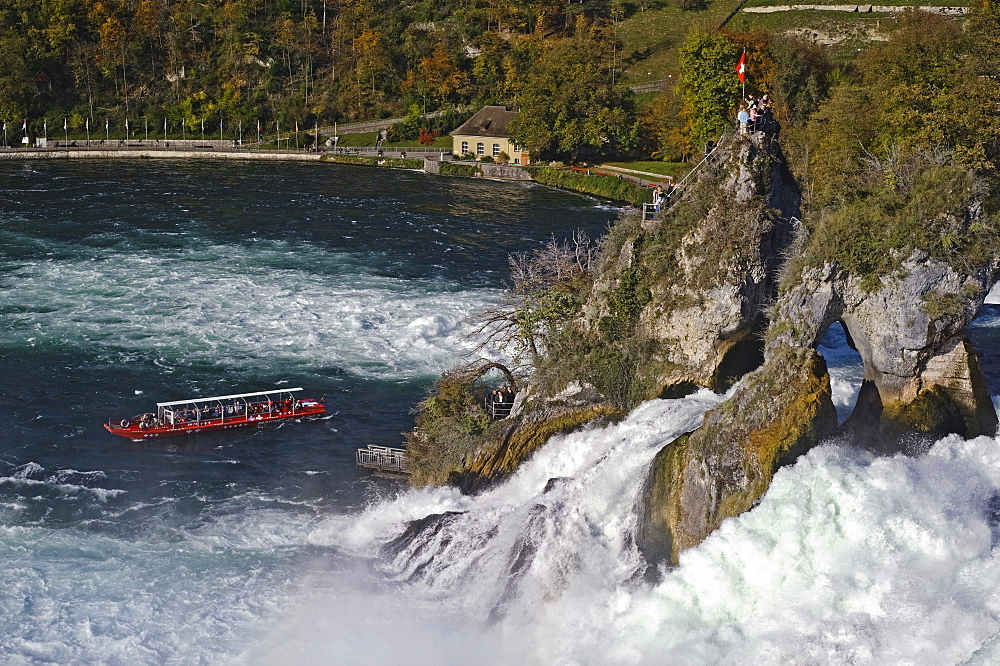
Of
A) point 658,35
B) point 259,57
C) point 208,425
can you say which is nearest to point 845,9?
point 658,35

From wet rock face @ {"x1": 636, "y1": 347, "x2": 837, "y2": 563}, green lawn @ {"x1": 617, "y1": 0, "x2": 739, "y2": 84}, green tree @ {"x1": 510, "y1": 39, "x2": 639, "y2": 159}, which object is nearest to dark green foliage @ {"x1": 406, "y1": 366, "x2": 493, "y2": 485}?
wet rock face @ {"x1": 636, "y1": 347, "x2": 837, "y2": 563}

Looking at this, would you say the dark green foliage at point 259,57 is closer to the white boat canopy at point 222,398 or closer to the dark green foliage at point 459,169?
the dark green foliage at point 459,169

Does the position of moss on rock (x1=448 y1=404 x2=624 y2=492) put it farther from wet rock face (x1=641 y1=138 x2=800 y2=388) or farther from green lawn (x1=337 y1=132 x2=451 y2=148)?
→ green lawn (x1=337 y1=132 x2=451 y2=148)

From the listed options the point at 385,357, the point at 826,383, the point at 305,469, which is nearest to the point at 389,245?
the point at 385,357

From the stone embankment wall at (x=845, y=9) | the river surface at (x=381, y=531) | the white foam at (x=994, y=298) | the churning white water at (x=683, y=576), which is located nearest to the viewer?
the churning white water at (x=683, y=576)

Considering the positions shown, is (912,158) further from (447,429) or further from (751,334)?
(447,429)

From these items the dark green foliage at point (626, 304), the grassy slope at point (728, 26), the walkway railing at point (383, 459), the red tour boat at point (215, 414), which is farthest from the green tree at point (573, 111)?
the dark green foliage at point (626, 304)

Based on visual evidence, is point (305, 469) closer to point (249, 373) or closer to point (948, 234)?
point (249, 373)
